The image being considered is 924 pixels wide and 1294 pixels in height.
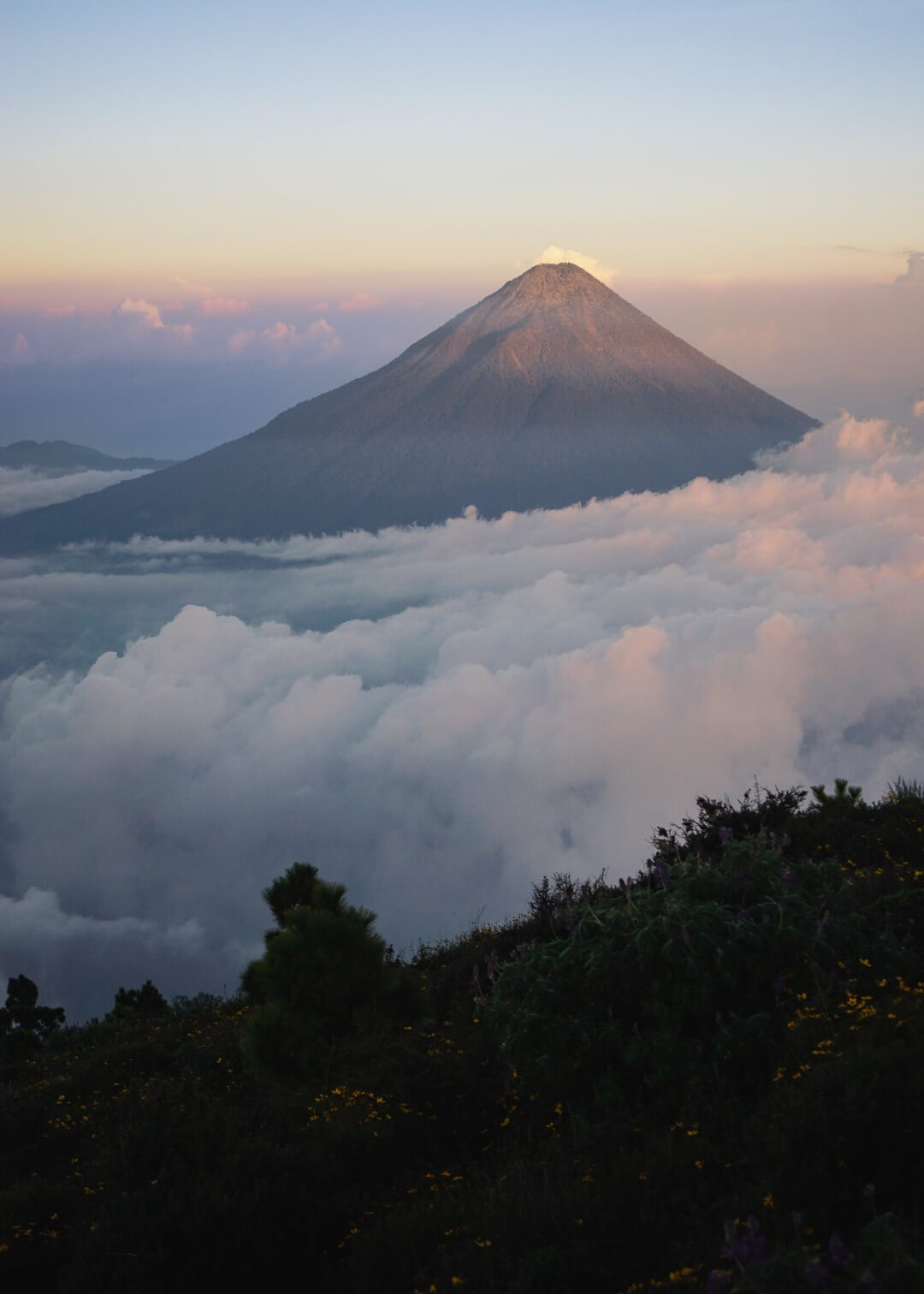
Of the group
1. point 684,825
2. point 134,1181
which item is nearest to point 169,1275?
point 134,1181

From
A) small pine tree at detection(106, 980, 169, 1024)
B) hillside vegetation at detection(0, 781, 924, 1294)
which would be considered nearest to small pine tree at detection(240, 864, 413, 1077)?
hillside vegetation at detection(0, 781, 924, 1294)

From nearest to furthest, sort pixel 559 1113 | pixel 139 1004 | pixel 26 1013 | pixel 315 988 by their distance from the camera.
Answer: pixel 559 1113 < pixel 315 988 < pixel 139 1004 < pixel 26 1013

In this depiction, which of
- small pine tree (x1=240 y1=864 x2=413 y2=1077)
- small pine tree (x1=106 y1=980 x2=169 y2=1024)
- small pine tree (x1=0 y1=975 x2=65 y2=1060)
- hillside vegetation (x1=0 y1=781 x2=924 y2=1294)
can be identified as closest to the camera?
hillside vegetation (x1=0 y1=781 x2=924 y2=1294)

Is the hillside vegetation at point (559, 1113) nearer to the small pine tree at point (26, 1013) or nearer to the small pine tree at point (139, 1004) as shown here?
the small pine tree at point (139, 1004)

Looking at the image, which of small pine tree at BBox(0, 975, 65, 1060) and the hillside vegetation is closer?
the hillside vegetation

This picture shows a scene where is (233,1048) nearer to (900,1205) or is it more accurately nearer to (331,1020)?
(331,1020)

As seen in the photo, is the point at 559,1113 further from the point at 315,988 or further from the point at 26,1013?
the point at 26,1013

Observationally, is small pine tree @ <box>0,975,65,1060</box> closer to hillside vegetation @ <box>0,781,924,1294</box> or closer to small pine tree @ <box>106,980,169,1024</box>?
small pine tree @ <box>106,980,169,1024</box>

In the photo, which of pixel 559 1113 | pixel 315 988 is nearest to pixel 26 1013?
pixel 315 988

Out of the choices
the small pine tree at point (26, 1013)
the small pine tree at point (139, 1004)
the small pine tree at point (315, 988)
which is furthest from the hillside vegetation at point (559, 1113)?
the small pine tree at point (26, 1013)
